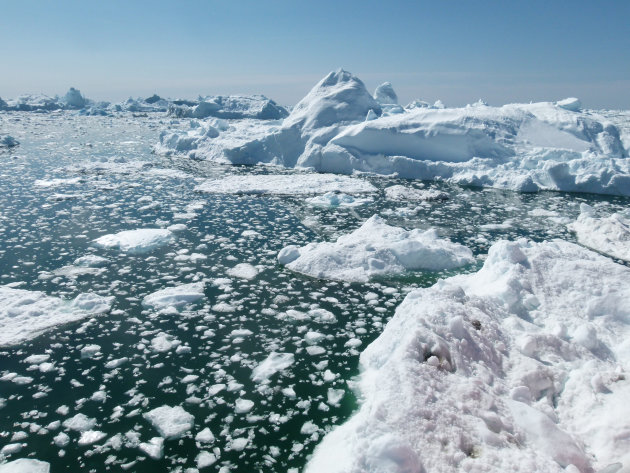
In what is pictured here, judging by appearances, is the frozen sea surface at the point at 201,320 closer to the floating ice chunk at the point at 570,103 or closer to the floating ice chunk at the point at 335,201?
the floating ice chunk at the point at 335,201

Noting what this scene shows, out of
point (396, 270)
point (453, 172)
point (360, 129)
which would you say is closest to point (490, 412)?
point (396, 270)

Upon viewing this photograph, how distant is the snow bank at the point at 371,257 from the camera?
6543 mm

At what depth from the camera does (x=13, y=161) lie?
16.2m

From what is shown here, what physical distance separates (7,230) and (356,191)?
781 centimetres

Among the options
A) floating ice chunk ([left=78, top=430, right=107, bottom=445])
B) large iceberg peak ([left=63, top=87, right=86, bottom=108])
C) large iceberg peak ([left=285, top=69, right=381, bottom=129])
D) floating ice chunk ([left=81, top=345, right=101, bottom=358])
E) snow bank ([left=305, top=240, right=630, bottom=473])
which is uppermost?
large iceberg peak ([left=285, top=69, right=381, bottom=129])

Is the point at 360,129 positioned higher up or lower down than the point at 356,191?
higher up

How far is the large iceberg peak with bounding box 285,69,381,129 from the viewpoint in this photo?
17.3 meters

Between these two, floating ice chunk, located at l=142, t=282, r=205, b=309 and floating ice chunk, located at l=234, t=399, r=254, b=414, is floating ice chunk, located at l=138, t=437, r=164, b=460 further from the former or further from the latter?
floating ice chunk, located at l=142, t=282, r=205, b=309

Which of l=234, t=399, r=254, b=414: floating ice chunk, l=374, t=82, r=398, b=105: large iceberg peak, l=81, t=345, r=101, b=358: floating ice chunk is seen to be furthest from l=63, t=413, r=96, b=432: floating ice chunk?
l=374, t=82, r=398, b=105: large iceberg peak

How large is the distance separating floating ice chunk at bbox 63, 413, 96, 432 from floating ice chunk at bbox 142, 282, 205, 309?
196cm

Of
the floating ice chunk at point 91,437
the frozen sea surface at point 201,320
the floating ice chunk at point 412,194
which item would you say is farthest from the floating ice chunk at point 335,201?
the floating ice chunk at point 91,437

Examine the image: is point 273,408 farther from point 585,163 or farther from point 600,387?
point 585,163

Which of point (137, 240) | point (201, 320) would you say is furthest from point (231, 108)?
point (201, 320)

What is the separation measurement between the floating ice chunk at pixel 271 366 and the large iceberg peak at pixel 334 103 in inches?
532
